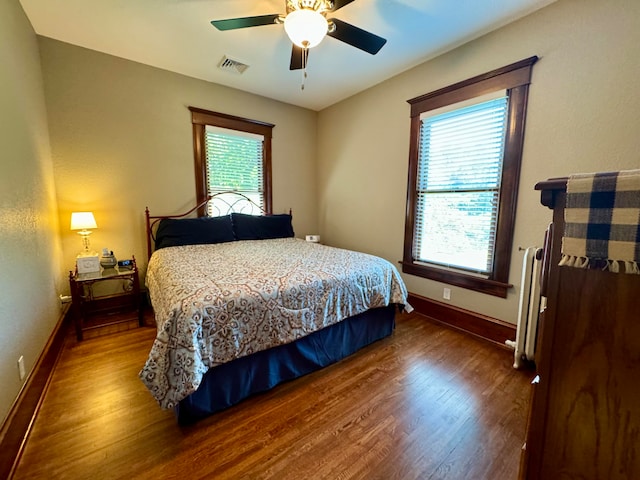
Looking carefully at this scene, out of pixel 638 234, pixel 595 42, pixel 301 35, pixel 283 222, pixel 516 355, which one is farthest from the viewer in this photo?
pixel 283 222

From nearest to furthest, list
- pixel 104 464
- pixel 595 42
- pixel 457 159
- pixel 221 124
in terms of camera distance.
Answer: pixel 104 464 < pixel 595 42 < pixel 457 159 < pixel 221 124

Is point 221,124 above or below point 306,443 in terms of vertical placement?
above

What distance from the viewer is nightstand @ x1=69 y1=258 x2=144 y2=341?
93.0 inches

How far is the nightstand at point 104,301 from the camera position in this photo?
236 cm

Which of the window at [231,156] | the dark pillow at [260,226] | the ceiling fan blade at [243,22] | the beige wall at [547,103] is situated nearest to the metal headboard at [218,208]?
the window at [231,156]

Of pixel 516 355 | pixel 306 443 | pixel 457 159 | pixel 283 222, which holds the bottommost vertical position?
pixel 306 443

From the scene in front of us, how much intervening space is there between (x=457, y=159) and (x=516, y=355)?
1.76 m

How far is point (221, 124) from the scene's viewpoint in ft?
11.4

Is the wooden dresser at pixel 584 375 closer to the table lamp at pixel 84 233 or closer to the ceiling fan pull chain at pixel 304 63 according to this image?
the ceiling fan pull chain at pixel 304 63

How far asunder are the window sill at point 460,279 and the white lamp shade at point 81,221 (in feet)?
10.7

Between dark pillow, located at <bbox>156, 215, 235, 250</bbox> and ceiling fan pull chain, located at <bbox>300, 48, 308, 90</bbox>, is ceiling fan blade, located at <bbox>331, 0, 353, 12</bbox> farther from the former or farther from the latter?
dark pillow, located at <bbox>156, 215, 235, 250</bbox>

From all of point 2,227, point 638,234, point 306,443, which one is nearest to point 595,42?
point 638,234

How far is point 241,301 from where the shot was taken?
5.10ft

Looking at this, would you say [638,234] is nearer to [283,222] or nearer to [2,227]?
[2,227]
